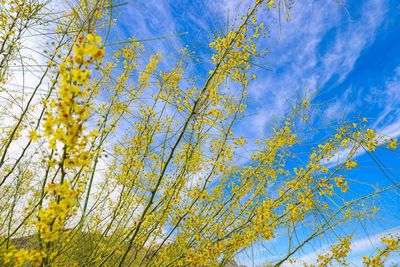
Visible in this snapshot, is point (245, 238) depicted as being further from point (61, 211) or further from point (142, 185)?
point (61, 211)

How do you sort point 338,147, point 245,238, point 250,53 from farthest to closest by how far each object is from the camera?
point 338,147 < point 245,238 < point 250,53

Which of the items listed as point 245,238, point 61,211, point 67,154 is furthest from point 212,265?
point 67,154

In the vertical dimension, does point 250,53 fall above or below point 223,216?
above

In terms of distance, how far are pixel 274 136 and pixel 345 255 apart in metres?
1.73

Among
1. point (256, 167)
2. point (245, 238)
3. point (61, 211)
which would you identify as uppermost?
point (256, 167)

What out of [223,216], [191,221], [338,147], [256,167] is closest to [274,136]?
[256,167]

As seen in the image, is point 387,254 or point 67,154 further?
point 387,254

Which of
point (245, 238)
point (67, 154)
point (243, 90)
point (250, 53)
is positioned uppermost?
point (243, 90)

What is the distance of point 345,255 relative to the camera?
3.89 m

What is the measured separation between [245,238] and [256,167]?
99cm

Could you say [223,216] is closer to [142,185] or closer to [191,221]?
[191,221]

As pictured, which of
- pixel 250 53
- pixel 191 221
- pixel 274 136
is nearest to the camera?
pixel 250 53

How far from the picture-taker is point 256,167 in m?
3.96

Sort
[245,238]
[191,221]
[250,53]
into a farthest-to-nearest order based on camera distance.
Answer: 1. [191,221]
2. [245,238]
3. [250,53]
